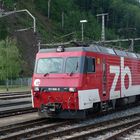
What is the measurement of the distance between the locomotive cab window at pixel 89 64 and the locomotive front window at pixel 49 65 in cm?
104

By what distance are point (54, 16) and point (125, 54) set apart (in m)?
91.4

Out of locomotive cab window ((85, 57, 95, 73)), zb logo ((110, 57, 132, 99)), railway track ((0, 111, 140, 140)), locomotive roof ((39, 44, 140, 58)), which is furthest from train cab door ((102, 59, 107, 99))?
railway track ((0, 111, 140, 140))

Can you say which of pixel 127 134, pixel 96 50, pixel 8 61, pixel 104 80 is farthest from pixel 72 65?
pixel 8 61

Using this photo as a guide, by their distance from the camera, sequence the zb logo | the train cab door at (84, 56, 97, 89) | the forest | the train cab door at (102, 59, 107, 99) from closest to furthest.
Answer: the train cab door at (84, 56, 97, 89), the train cab door at (102, 59, 107, 99), the zb logo, the forest

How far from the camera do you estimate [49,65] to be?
18609 mm

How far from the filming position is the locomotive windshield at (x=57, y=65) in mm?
17969

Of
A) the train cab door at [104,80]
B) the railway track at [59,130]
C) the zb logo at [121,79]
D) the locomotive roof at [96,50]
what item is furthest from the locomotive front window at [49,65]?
the zb logo at [121,79]

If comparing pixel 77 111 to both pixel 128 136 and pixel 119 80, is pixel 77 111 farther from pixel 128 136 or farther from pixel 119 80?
pixel 119 80

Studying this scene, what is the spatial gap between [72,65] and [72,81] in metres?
0.75

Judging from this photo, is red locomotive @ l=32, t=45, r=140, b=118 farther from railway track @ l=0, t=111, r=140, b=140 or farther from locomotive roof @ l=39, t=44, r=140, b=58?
railway track @ l=0, t=111, r=140, b=140

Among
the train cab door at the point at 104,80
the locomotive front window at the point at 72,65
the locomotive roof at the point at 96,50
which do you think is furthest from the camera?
the train cab door at the point at 104,80

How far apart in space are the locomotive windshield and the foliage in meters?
40.8

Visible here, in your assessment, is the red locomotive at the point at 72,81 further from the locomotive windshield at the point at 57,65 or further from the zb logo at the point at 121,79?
the zb logo at the point at 121,79

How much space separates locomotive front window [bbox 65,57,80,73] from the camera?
17.9m
